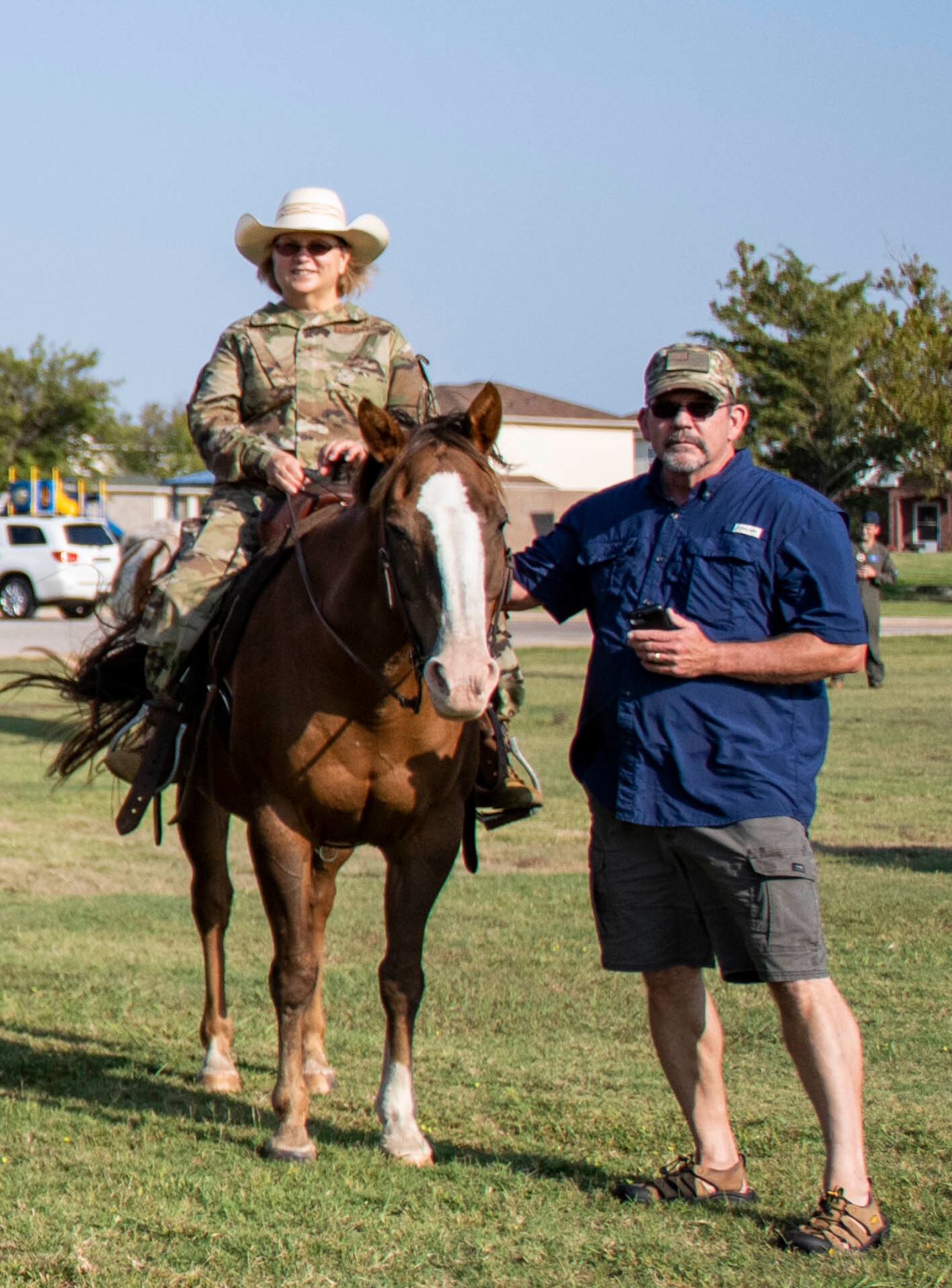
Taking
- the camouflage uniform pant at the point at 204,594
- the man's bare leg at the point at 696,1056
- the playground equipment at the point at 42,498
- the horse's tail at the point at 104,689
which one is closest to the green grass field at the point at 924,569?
the playground equipment at the point at 42,498

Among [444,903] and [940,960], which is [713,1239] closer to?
[940,960]

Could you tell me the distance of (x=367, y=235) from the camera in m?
6.07

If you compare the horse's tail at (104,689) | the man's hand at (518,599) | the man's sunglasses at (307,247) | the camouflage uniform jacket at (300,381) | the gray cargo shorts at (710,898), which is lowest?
the gray cargo shorts at (710,898)

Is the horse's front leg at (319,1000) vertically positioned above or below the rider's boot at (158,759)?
below

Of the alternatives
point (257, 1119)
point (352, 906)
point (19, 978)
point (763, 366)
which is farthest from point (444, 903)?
point (763, 366)

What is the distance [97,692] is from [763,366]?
156ft

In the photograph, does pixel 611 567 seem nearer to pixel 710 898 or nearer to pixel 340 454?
pixel 710 898

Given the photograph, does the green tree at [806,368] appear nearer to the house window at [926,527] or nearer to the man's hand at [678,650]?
the house window at [926,527]

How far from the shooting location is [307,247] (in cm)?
608

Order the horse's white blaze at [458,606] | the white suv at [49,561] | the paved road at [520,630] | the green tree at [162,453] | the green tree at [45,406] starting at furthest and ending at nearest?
the green tree at [162,453]
the green tree at [45,406]
the white suv at [49,561]
the paved road at [520,630]
the horse's white blaze at [458,606]

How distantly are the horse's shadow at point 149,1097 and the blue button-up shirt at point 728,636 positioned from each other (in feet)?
4.25

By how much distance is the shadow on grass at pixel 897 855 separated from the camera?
390 inches

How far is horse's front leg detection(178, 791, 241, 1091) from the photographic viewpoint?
623 cm

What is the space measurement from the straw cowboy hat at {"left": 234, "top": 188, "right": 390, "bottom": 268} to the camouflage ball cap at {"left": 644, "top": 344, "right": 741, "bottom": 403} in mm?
1983
